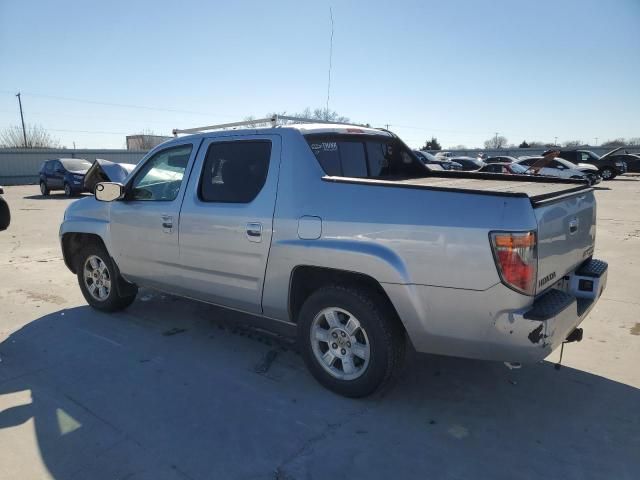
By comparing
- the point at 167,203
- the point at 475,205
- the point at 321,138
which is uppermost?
the point at 321,138

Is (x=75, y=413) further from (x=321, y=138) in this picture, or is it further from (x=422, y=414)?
(x=321, y=138)

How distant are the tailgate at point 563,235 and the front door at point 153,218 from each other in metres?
2.92

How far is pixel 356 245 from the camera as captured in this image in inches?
120

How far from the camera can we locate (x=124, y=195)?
463 centimetres

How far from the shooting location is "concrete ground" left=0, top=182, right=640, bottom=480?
267 cm

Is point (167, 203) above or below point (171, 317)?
above

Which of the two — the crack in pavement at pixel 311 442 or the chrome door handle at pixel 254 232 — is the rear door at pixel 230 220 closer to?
the chrome door handle at pixel 254 232

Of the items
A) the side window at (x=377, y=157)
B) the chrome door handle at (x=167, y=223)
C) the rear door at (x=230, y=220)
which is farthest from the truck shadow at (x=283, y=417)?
the side window at (x=377, y=157)

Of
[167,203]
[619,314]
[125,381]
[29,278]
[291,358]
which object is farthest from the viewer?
[29,278]

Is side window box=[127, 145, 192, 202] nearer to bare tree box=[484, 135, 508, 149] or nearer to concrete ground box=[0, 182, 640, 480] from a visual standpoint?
concrete ground box=[0, 182, 640, 480]

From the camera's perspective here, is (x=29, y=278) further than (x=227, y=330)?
Yes

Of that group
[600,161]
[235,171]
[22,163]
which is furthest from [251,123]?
[22,163]

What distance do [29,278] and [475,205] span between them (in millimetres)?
6474

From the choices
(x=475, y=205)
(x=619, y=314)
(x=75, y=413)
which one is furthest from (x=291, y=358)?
(x=619, y=314)
